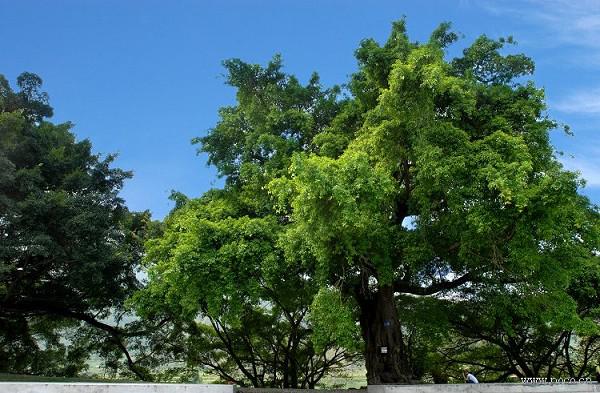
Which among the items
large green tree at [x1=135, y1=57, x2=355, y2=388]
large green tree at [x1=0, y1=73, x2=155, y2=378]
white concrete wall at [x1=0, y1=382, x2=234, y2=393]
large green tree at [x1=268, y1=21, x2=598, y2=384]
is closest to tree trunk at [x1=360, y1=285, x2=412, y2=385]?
large green tree at [x1=268, y1=21, x2=598, y2=384]

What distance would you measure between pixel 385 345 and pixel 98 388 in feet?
26.5

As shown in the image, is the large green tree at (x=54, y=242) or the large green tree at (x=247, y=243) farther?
the large green tree at (x=54, y=242)

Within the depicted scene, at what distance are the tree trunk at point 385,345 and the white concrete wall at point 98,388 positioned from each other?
256 inches

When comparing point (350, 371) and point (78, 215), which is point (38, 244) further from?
point (350, 371)

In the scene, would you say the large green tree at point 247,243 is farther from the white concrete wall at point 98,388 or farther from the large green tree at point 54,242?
the white concrete wall at point 98,388

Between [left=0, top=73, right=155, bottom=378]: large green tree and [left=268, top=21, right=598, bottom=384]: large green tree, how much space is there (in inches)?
306

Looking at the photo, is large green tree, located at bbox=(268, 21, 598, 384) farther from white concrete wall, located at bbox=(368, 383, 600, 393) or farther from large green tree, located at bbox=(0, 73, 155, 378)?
large green tree, located at bbox=(0, 73, 155, 378)

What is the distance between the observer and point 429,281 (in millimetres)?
16438

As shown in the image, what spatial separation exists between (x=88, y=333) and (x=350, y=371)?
11.2m

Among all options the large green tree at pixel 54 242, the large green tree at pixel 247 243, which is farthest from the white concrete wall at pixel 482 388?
the large green tree at pixel 54 242

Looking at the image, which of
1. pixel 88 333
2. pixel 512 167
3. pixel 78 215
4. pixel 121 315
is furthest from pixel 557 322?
pixel 88 333

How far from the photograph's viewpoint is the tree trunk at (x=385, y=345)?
1402cm

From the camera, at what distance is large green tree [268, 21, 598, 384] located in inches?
429

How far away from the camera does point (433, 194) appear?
12.8 meters
